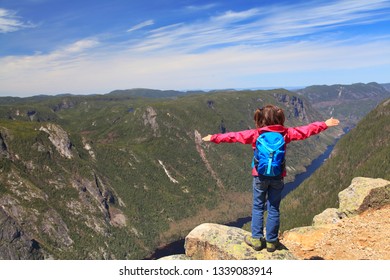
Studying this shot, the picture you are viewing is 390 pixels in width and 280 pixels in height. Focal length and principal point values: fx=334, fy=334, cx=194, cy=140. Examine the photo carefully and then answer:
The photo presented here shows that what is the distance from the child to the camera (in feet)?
49.2

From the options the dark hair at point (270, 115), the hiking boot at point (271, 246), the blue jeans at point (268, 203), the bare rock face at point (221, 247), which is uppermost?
the dark hair at point (270, 115)

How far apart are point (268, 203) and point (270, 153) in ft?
9.41

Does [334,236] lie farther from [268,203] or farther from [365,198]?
[268,203]

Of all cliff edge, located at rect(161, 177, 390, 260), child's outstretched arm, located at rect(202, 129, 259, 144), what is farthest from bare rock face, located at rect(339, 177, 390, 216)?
→ child's outstretched arm, located at rect(202, 129, 259, 144)

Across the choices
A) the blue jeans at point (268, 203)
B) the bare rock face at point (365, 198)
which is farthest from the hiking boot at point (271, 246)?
the bare rock face at point (365, 198)

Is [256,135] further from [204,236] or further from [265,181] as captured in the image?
[204,236]

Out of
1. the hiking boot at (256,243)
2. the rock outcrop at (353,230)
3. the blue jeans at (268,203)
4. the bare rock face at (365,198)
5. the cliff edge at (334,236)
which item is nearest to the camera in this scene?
the blue jeans at (268,203)

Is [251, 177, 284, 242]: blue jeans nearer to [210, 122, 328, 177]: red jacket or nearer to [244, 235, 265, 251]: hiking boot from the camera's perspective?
[244, 235, 265, 251]: hiking boot

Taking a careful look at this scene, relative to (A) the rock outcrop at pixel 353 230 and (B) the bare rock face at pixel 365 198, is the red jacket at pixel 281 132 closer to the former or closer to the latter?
(A) the rock outcrop at pixel 353 230

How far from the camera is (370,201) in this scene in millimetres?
29656

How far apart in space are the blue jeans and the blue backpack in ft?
2.52

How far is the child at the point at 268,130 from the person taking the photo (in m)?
15.0

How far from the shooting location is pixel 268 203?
16047 millimetres
